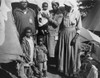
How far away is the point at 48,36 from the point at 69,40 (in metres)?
0.60

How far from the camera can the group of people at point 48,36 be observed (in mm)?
5121

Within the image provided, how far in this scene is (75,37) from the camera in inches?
202

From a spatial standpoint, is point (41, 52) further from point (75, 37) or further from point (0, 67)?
point (0, 67)

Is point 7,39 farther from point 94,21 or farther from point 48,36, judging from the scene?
point 94,21

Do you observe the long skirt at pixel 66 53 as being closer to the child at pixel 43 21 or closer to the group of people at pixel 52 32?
the group of people at pixel 52 32

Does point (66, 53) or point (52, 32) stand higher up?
point (52, 32)

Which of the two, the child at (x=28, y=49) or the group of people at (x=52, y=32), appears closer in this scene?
the child at (x=28, y=49)

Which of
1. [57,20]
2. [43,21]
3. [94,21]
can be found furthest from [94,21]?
[43,21]

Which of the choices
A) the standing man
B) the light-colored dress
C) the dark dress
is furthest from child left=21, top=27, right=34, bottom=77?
the dark dress

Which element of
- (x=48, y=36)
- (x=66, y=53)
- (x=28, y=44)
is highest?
(x=48, y=36)

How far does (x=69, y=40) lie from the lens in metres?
5.20

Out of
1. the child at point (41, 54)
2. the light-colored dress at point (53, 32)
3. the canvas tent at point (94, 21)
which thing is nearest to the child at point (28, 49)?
the child at point (41, 54)

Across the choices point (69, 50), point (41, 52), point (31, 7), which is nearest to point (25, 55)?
point (41, 52)

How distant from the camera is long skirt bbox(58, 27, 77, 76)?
204 inches
